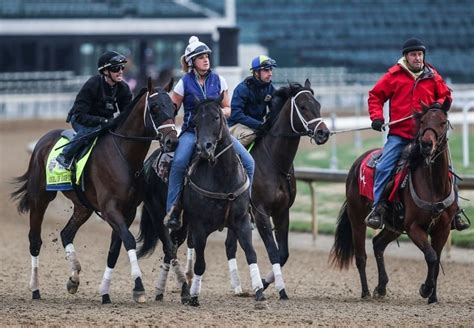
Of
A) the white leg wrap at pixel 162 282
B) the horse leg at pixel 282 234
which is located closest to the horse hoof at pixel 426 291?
the horse leg at pixel 282 234

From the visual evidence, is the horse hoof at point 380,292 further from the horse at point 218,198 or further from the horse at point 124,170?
the horse at point 124,170

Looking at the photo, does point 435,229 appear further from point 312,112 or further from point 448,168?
point 312,112

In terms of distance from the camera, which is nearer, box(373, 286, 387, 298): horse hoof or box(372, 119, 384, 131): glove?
box(372, 119, 384, 131): glove

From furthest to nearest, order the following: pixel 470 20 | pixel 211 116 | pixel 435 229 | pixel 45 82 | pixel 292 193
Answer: pixel 45 82
pixel 470 20
pixel 292 193
pixel 435 229
pixel 211 116

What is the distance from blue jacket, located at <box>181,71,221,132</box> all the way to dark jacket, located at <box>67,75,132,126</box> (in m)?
1.00

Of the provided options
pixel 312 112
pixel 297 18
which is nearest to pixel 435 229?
pixel 312 112

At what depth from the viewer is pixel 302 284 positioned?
40.8 ft

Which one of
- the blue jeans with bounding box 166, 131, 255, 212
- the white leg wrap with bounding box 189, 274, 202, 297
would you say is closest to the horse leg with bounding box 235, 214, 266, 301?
the white leg wrap with bounding box 189, 274, 202, 297

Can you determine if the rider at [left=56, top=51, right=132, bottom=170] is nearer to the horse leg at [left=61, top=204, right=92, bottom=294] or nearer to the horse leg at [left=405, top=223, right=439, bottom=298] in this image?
the horse leg at [left=61, top=204, right=92, bottom=294]

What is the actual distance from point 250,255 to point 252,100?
2501 millimetres

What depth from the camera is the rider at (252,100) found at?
1175cm

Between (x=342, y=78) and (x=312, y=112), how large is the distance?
84.2 ft

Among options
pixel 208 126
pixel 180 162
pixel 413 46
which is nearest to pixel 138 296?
pixel 180 162

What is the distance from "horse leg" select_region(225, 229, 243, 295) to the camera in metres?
10.7
